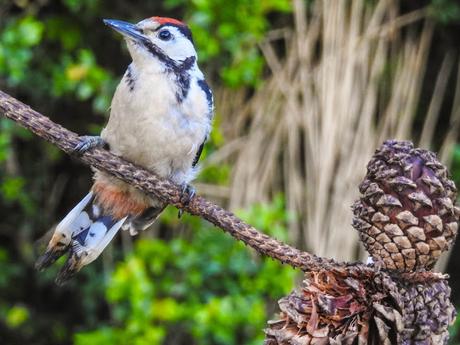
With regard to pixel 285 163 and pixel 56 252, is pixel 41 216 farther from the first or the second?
pixel 56 252

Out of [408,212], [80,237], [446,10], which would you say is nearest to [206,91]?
[80,237]

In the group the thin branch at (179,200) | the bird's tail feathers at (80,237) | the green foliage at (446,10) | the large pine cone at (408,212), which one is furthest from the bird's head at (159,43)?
the green foliage at (446,10)

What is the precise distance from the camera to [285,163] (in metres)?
3.23

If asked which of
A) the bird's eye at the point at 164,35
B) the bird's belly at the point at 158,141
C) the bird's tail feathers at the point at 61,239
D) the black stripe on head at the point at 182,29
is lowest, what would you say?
the bird's tail feathers at the point at 61,239

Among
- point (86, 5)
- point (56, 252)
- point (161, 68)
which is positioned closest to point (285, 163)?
point (86, 5)

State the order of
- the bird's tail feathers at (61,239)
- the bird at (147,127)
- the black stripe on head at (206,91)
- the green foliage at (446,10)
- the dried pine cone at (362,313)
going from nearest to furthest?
1. the dried pine cone at (362,313)
2. the bird's tail feathers at (61,239)
3. the bird at (147,127)
4. the black stripe on head at (206,91)
5. the green foliage at (446,10)

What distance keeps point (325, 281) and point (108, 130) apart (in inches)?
48.3

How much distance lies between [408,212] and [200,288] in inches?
87.9

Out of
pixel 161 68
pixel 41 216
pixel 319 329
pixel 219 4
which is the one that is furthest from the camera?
pixel 41 216

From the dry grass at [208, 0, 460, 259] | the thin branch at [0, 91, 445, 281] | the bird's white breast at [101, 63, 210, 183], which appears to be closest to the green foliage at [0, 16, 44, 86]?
the dry grass at [208, 0, 460, 259]

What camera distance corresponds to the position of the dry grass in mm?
3031

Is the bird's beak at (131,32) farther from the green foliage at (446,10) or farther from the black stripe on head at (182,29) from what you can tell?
the green foliage at (446,10)

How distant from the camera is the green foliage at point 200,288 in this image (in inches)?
114

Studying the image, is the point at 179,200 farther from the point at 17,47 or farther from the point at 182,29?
the point at 17,47
